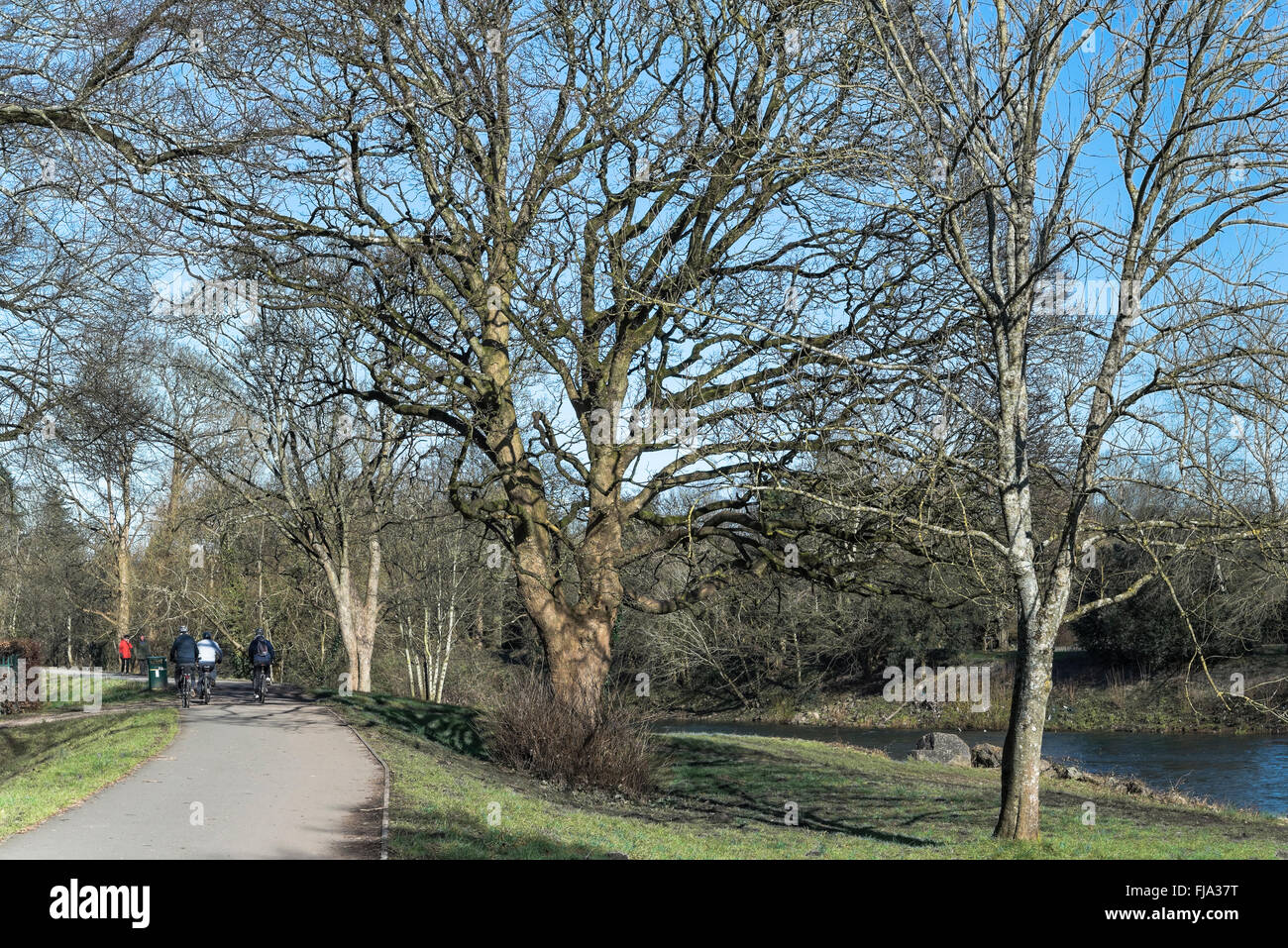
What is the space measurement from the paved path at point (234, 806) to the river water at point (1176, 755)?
57.9ft

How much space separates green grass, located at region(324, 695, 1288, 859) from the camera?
1020 cm

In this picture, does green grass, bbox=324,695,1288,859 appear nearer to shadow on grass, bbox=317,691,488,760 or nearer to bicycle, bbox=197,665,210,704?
shadow on grass, bbox=317,691,488,760

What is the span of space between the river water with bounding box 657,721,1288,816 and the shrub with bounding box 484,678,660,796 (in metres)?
13.1

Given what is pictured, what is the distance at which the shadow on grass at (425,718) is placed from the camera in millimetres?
19656

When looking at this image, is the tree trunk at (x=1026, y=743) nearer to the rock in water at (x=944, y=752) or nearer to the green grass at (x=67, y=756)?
the green grass at (x=67, y=756)

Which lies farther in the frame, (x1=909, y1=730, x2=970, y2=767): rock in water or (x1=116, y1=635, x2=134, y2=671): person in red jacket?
(x1=116, y1=635, x2=134, y2=671): person in red jacket

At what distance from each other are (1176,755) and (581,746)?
21.0 metres

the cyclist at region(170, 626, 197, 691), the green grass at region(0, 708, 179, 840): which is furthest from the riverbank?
the green grass at region(0, 708, 179, 840)

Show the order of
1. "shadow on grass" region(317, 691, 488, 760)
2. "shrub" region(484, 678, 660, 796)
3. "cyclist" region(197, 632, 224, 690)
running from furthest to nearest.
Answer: "cyclist" region(197, 632, 224, 690) → "shadow on grass" region(317, 691, 488, 760) → "shrub" region(484, 678, 660, 796)

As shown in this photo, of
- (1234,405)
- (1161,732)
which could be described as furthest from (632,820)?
(1161,732)

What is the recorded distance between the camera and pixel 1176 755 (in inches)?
1147

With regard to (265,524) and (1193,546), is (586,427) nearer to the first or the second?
(1193,546)

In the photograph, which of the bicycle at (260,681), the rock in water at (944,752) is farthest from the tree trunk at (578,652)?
the rock in water at (944,752)

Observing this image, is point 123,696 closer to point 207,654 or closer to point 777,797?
point 207,654
